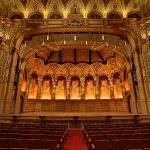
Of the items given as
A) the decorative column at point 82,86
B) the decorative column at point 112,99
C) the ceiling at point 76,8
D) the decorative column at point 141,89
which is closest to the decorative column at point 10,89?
the ceiling at point 76,8

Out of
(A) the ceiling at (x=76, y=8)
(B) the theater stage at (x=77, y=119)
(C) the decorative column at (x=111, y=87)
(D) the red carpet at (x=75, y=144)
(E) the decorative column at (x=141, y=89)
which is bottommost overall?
(D) the red carpet at (x=75, y=144)

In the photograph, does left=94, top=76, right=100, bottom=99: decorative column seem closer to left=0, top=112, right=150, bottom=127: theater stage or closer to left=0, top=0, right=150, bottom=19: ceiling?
left=0, top=0, right=150, bottom=19: ceiling

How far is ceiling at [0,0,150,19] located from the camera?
1468cm

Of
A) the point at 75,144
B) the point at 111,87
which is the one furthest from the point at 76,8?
the point at 75,144

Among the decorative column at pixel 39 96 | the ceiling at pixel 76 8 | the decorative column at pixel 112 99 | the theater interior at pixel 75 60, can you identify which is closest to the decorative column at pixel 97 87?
the theater interior at pixel 75 60

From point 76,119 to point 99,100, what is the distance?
9.92 meters

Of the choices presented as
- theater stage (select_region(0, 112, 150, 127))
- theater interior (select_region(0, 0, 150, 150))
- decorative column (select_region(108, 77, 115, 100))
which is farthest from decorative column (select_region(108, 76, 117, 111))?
theater stage (select_region(0, 112, 150, 127))

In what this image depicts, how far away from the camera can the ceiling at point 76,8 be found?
1468cm

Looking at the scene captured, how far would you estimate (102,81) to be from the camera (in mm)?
21562

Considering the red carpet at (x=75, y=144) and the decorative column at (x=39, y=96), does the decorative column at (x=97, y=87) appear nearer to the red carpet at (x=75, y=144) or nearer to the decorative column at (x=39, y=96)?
the decorative column at (x=39, y=96)

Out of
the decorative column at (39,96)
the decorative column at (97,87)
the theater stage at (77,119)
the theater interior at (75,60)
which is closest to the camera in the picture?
A: the theater stage at (77,119)

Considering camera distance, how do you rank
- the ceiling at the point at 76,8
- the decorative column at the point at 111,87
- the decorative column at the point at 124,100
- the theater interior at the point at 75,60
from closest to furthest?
1. the theater interior at the point at 75,60
2. the ceiling at the point at 76,8
3. the decorative column at the point at 124,100
4. the decorative column at the point at 111,87

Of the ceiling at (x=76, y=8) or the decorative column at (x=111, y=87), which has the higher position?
the ceiling at (x=76, y=8)

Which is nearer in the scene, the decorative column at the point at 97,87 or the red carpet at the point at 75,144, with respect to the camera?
the red carpet at the point at 75,144
